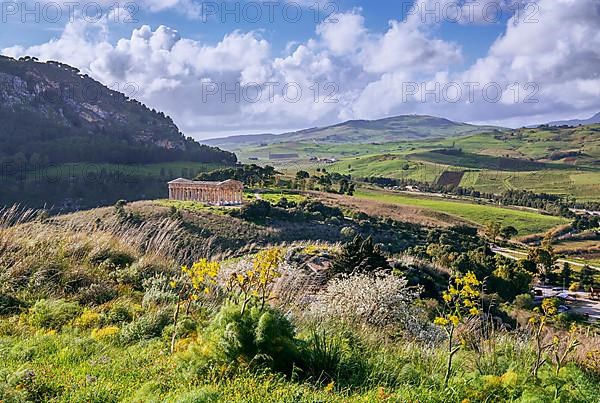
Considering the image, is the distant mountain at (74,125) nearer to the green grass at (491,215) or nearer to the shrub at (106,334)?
the green grass at (491,215)

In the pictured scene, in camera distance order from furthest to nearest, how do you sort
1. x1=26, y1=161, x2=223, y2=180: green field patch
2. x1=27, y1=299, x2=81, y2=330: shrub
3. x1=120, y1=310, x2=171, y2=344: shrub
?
x1=26, y1=161, x2=223, y2=180: green field patch → x1=27, y1=299, x2=81, y2=330: shrub → x1=120, y1=310, x2=171, y2=344: shrub

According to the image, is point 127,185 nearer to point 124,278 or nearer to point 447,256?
point 447,256

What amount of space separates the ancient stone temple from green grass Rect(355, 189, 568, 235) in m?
32.5

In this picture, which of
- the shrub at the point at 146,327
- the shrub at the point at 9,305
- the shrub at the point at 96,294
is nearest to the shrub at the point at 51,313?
the shrub at the point at 9,305

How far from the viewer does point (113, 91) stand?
159 m

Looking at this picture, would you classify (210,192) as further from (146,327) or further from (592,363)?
(592,363)

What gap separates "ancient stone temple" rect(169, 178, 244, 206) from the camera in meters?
67.2

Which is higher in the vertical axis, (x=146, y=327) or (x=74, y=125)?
(x=74, y=125)

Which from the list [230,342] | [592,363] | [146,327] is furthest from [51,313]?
[592,363]

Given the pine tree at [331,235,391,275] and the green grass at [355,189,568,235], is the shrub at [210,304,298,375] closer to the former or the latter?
the pine tree at [331,235,391,275]

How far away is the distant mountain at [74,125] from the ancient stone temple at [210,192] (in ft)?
111

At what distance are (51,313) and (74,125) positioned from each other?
129446mm

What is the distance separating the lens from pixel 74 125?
399 feet

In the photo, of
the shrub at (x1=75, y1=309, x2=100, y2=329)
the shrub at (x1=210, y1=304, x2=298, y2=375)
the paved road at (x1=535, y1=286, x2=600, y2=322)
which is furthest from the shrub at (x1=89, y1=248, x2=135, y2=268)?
the paved road at (x1=535, y1=286, x2=600, y2=322)
